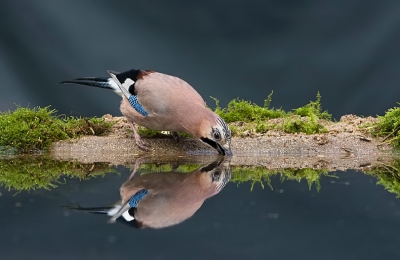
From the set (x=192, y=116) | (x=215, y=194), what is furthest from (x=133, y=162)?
(x=215, y=194)

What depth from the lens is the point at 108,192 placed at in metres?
4.50

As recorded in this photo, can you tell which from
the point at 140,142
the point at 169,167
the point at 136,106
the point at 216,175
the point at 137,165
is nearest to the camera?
the point at 216,175

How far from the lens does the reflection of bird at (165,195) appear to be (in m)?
3.73

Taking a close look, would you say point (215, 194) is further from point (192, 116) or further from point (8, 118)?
point (8, 118)

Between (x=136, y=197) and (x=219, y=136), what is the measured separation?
237 cm

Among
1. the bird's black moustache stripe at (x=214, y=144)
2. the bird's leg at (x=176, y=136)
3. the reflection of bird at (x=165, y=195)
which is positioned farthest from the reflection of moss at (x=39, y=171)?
the bird's leg at (x=176, y=136)

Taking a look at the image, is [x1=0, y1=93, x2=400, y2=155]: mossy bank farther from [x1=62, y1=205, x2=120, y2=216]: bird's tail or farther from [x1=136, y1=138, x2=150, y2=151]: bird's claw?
[x1=62, y1=205, x2=120, y2=216]: bird's tail

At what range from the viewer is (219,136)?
6.52 metres

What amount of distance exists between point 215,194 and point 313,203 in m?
0.74

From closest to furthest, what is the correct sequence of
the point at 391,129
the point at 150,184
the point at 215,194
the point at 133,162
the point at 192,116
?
the point at 215,194 < the point at 150,184 < the point at 133,162 < the point at 192,116 < the point at 391,129

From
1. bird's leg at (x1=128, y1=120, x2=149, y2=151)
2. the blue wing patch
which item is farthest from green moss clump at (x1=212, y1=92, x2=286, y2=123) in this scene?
the blue wing patch

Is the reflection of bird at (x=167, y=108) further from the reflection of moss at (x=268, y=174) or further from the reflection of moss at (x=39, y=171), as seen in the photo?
the reflection of moss at (x=39, y=171)

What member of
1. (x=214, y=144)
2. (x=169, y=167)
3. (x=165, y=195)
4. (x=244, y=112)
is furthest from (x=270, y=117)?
(x=165, y=195)

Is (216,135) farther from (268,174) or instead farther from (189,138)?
→ (268,174)
